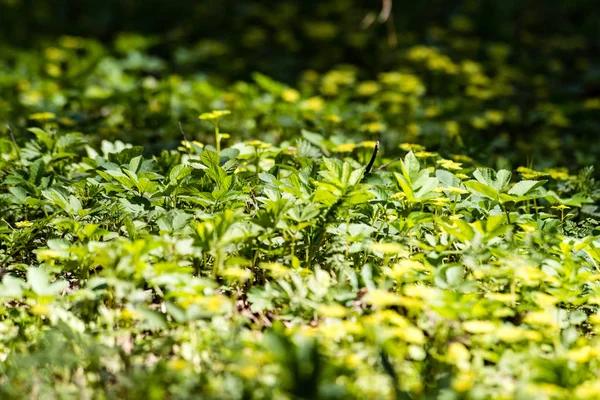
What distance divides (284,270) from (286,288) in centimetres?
7

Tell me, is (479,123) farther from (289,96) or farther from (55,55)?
(55,55)

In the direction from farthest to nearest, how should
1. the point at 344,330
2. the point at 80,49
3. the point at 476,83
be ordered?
the point at 80,49, the point at 476,83, the point at 344,330

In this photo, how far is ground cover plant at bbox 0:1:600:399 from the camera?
1.60m

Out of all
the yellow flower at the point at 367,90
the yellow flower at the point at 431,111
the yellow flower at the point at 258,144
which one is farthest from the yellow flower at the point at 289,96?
the yellow flower at the point at 258,144

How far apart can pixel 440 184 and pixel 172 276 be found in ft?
4.18

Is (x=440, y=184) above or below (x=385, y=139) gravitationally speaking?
above

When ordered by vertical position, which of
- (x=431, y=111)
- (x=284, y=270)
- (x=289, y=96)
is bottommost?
(x=431, y=111)

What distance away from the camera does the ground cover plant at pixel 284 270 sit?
160 centimetres

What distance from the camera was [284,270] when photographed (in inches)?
77.0

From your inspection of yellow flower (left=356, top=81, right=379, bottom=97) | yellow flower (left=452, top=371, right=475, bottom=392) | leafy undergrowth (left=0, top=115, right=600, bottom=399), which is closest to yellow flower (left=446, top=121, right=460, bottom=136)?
yellow flower (left=356, top=81, right=379, bottom=97)

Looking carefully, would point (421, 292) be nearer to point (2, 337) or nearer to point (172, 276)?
point (172, 276)

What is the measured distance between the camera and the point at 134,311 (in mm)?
1769

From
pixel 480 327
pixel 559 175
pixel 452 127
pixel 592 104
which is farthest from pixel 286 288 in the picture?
pixel 592 104

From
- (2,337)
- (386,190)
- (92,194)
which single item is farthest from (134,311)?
(386,190)
